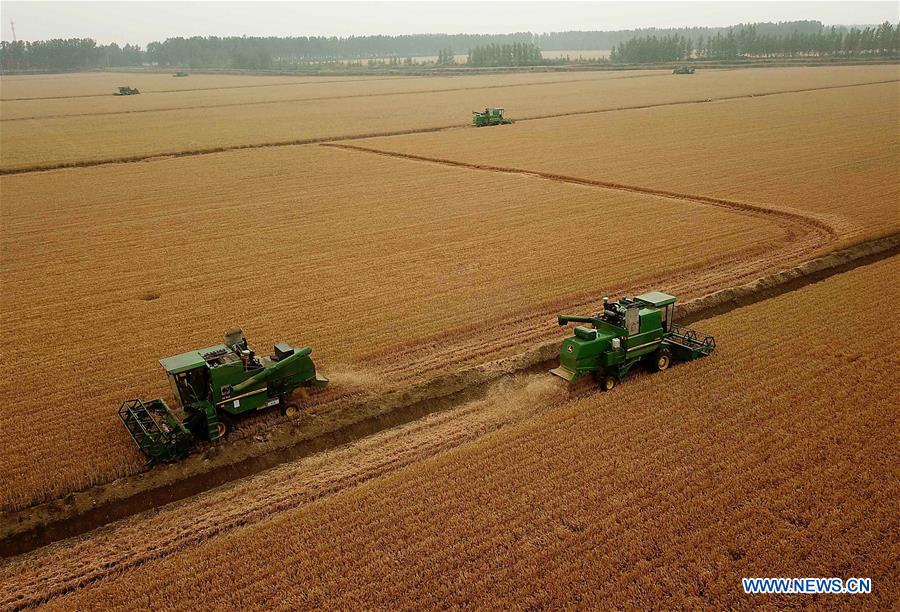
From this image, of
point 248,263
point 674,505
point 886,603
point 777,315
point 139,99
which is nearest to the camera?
point 886,603

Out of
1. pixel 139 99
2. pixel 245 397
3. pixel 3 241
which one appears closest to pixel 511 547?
pixel 245 397

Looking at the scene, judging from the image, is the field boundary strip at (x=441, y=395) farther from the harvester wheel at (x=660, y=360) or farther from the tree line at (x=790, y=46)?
the tree line at (x=790, y=46)

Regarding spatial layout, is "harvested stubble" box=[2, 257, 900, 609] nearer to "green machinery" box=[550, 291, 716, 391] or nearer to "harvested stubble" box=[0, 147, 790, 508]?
"green machinery" box=[550, 291, 716, 391]

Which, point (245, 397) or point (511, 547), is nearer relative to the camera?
point (511, 547)

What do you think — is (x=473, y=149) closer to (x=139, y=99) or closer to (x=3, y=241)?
(x=3, y=241)

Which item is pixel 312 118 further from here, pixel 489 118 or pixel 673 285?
pixel 673 285

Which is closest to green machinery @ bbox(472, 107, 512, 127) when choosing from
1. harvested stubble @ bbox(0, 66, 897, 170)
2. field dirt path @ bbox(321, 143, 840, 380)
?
harvested stubble @ bbox(0, 66, 897, 170)

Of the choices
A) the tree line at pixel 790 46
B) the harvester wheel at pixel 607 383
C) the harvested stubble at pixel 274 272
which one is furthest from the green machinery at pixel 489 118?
the tree line at pixel 790 46

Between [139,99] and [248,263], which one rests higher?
[139,99]

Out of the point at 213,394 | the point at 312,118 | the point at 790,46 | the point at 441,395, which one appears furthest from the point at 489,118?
the point at 790,46
